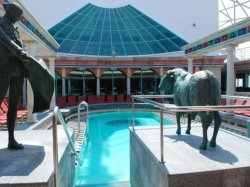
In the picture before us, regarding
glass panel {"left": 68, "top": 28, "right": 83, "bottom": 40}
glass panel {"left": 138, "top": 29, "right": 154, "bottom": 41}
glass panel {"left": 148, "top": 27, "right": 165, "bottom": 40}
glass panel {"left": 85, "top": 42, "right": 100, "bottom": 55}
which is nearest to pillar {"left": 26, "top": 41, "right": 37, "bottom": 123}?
glass panel {"left": 85, "top": 42, "right": 100, "bottom": 55}

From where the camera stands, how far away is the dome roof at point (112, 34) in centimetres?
2420

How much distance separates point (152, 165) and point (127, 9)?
85.0 feet

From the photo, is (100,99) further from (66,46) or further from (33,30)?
(33,30)

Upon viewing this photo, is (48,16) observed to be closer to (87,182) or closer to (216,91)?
(87,182)

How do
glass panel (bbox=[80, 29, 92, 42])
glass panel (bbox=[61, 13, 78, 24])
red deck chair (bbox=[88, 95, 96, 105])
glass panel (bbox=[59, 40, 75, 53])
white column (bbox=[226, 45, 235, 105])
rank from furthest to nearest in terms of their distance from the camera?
glass panel (bbox=[61, 13, 78, 24]), glass panel (bbox=[80, 29, 92, 42]), glass panel (bbox=[59, 40, 75, 53]), red deck chair (bbox=[88, 95, 96, 105]), white column (bbox=[226, 45, 235, 105])

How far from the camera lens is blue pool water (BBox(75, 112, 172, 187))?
621 cm

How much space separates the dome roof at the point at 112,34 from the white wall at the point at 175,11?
0.65m

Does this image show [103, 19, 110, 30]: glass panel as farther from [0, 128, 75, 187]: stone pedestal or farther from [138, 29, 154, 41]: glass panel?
[0, 128, 75, 187]: stone pedestal

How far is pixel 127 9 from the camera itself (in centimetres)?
2741

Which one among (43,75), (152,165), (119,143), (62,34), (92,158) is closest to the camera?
(152,165)

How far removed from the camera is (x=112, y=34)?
25641 mm

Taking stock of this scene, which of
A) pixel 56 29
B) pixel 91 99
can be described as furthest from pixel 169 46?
pixel 56 29

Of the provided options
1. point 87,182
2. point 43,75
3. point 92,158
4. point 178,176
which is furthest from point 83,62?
point 178,176

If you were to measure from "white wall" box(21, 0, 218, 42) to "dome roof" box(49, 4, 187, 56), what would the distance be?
0.65 m
